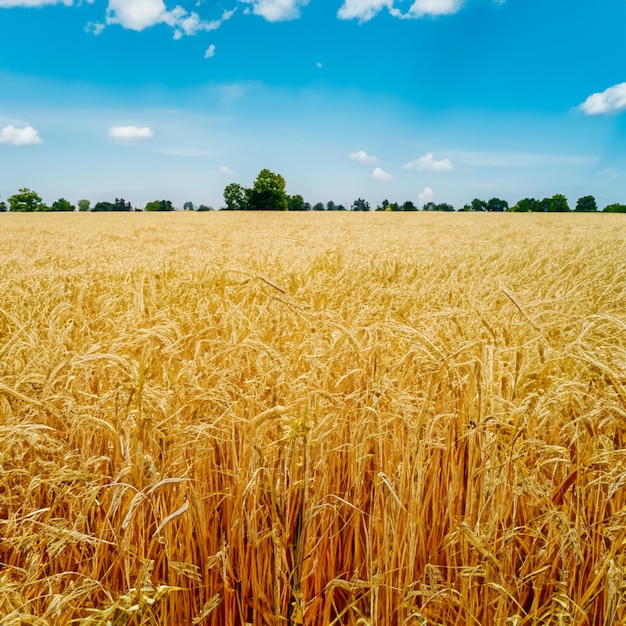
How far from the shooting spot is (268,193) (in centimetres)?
7269

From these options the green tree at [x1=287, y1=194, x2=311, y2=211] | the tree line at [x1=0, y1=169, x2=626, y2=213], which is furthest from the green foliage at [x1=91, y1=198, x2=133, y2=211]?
the green tree at [x1=287, y1=194, x2=311, y2=211]

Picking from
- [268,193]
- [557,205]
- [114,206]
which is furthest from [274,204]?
[557,205]

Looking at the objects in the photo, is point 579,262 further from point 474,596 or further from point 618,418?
point 474,596

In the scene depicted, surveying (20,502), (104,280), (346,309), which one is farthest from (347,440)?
(104,280)

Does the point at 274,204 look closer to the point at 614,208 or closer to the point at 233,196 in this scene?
the point at 233,196

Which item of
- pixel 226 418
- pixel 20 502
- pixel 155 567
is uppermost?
pixel 226 418

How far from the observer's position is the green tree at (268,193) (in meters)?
72.7

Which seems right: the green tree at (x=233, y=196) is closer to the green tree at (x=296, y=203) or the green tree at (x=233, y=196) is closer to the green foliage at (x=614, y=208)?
the green tree at (x=296, y=203)

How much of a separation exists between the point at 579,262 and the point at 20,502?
22.8ft

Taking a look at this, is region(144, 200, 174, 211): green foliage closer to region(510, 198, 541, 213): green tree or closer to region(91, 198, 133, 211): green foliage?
region(91, 198, 133, 211): green foliage

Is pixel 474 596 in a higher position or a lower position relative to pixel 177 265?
lower

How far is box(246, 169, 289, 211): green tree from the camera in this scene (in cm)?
7269

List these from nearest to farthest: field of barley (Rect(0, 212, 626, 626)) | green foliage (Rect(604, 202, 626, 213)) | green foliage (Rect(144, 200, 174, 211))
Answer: field of barley (Rect(0, 212, 626, 626))
green foliage (Rect(604, 202, 626, 213))
green foliage (Rect(144, 200, 174, 211))

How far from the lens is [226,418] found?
1735 millimetres
